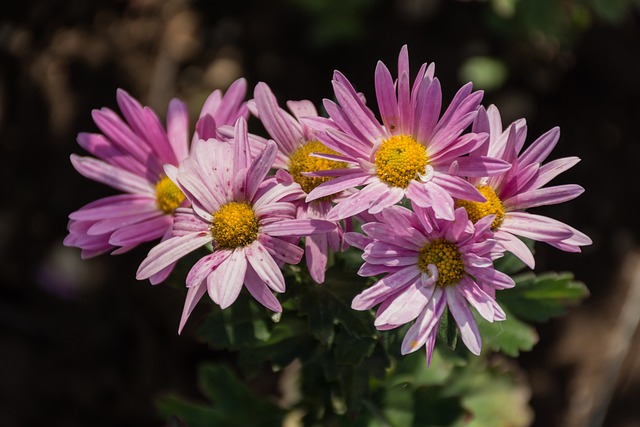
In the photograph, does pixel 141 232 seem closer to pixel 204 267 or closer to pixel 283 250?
pixel 204 267

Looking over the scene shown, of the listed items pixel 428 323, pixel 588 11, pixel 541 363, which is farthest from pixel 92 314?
pixel 588 11

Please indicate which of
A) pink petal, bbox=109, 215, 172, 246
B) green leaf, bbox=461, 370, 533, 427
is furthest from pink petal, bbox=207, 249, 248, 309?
green leaf, bbox=461, 370, 533, 427

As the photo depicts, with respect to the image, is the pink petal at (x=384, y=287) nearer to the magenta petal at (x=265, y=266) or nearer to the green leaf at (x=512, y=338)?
the magenta petal at (x=265, y=266)

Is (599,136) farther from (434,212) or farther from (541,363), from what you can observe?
(434,212)

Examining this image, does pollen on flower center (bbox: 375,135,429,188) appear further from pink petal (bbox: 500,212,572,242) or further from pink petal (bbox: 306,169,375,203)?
pink petal (bbox: 500,212,572,242)

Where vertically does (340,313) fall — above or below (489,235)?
below

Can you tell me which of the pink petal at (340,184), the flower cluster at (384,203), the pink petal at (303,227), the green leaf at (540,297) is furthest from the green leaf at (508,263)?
the pink petal at (303,227)
